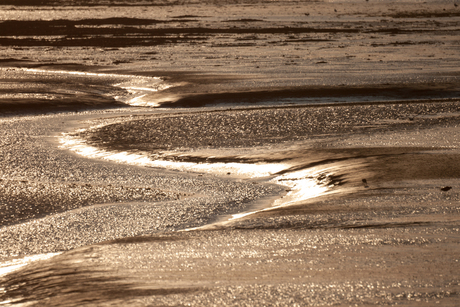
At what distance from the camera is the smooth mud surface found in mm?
4309

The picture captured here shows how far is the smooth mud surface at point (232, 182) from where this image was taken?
431cm

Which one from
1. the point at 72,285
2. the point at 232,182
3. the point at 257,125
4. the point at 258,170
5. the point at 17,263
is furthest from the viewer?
the point at 257,125

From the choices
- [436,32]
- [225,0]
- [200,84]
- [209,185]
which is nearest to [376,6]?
[225,0]

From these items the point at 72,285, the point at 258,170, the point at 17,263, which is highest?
the point at 72,285

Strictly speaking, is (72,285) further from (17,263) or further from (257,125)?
(257,125)

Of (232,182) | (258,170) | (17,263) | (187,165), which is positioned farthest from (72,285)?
(187,165)

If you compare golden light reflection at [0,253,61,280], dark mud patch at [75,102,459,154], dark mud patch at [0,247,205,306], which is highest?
dark mud patch at [0,247,205,306]

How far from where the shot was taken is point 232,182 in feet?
25.3

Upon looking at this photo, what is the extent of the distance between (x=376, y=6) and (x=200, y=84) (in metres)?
35.5

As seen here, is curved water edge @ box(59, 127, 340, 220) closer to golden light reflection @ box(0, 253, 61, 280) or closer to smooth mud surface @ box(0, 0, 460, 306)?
smooth mud surface @ box(0, 0, 460, 306)

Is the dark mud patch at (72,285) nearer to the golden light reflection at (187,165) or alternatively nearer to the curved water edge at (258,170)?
the curved water edge at (258,170)

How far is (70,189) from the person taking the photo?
7461 millimetres

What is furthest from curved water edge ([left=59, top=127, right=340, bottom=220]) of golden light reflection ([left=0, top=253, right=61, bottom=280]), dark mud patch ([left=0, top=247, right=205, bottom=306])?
dark mud patch ([left=0, top=247, right=205, bottom=306])

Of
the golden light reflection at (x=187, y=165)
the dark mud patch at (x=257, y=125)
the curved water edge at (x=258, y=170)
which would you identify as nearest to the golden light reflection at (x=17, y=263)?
the curved water edge at (x=258, y=170)
